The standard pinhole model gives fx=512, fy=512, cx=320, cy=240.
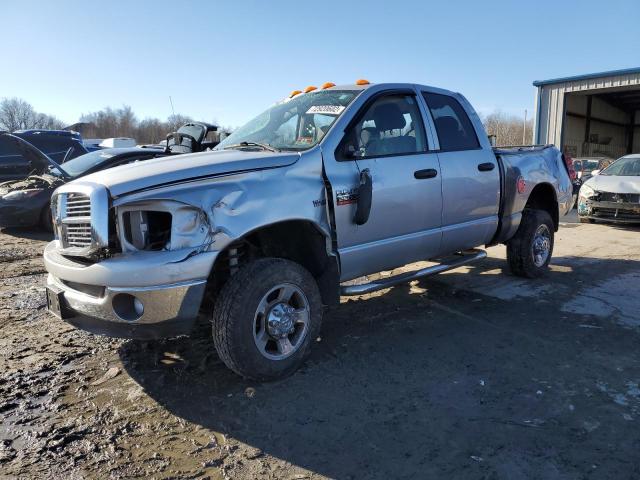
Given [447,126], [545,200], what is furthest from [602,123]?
[447,126]

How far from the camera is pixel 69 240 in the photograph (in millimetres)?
3266

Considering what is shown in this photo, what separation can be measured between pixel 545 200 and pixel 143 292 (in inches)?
202

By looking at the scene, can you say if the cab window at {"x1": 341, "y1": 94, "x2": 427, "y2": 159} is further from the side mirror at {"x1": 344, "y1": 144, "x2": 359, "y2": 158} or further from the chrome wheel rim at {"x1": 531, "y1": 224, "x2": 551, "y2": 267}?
the chrome wheel rim at {"x1": 531, "y1": 224, "x2": 551, "y2": 267}

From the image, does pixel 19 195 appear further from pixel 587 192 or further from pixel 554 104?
pixel 554 104

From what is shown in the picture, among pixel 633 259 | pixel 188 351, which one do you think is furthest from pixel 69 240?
pixel 633 259

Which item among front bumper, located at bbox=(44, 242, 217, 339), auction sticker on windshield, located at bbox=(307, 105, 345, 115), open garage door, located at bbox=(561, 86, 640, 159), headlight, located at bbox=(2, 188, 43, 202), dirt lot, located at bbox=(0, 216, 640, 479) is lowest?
dirt lot, located at bbox=(0, 216, 640, 479)

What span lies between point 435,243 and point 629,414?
6.74 feet

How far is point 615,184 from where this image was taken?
33.7 ft

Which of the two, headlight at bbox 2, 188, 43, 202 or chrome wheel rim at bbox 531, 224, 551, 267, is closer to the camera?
chrome wheel rim at bbox 531, 224, 551, 267

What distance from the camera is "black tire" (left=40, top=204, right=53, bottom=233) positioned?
28.8 ft

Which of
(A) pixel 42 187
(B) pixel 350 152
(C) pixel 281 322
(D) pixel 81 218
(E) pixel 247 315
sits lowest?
(C) pixel 281 322

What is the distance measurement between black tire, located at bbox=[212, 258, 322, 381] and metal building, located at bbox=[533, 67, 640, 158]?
20.4 metres

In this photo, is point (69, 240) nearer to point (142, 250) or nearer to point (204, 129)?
point (142, 250)

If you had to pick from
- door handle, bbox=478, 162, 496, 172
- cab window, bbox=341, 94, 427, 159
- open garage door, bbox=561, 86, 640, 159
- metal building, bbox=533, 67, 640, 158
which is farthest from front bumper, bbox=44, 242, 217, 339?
open garage door, bbox=561, 86, 640, 159
